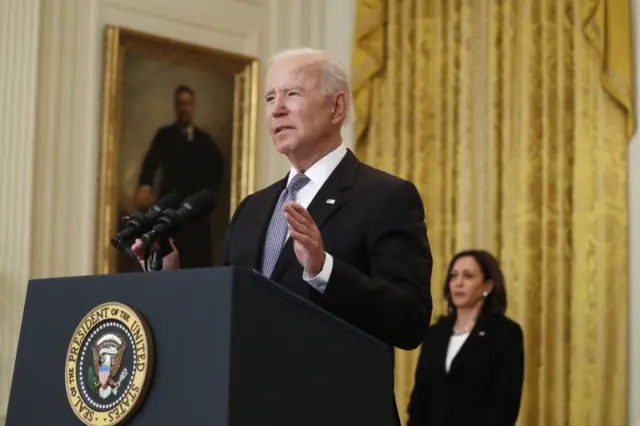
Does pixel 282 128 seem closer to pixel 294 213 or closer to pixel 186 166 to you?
pixel 294 213

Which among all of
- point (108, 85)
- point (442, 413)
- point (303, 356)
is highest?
point (108, 85)

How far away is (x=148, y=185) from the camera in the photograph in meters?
7.14

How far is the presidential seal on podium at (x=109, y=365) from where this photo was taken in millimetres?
1898

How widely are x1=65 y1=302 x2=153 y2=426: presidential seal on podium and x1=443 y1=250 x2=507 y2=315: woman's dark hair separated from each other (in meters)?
4.24

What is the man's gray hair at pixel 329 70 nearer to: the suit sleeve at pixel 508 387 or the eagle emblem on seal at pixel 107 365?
the eagle emblem on seal at pixel 107 365

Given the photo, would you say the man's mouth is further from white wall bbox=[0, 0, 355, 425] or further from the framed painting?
the framed painting

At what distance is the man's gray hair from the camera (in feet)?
9.24

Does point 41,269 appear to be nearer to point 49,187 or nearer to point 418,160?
point 49,187

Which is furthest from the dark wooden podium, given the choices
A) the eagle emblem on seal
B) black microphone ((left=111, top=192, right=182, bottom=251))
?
black microphone ((left=111, top=192, right=182, bottom=251))

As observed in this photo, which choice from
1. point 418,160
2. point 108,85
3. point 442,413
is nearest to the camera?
point 442,413

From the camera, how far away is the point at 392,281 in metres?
2.48

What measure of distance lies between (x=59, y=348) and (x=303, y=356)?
52cm

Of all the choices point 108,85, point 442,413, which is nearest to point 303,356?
point 442,413

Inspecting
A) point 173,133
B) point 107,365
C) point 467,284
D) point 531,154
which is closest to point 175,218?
point 107,365
